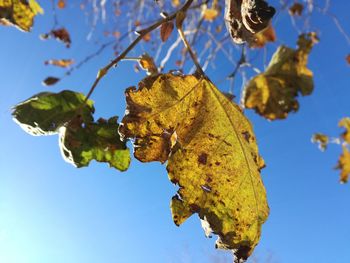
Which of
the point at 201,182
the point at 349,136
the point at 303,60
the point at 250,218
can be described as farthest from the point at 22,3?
the point at 349,136

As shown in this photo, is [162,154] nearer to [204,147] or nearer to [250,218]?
[204,147]

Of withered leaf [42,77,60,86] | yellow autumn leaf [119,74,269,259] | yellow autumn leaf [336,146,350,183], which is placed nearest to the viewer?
yellow autumn leaf [119,74,269,259]

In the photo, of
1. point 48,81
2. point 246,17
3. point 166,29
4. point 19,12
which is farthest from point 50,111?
point 48,81

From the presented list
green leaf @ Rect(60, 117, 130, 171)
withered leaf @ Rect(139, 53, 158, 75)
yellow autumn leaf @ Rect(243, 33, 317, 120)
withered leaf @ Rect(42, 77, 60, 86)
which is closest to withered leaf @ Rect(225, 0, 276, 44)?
withered leaf @ Rect(139, 53, 158, 75)

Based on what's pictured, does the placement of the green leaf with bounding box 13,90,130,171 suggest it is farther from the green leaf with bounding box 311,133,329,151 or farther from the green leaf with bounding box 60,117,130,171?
the green leaf with bounding box 311,133,329,151

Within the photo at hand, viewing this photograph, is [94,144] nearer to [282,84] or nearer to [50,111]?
[50,111]

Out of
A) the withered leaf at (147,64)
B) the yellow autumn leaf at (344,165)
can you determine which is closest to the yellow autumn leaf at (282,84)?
the yellow autumn leaf at (344,165)
